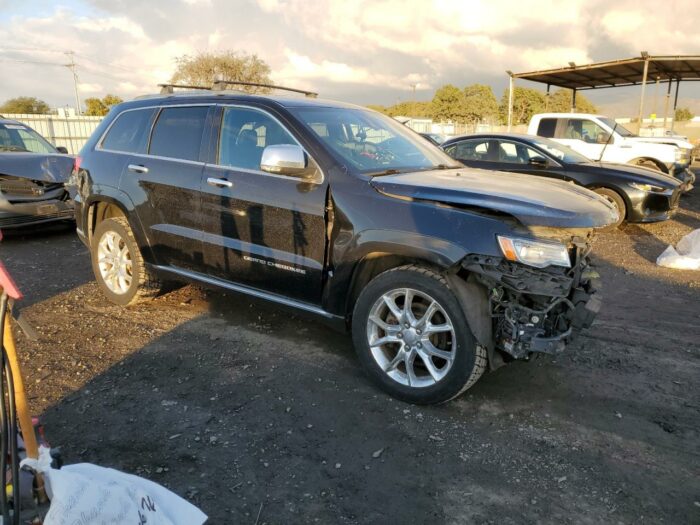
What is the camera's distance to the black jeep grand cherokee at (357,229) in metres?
A: 3.14

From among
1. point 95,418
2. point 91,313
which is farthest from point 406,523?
point 91,313

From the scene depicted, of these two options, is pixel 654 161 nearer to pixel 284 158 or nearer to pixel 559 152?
pixel 559 152

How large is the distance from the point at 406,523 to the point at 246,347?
221cm

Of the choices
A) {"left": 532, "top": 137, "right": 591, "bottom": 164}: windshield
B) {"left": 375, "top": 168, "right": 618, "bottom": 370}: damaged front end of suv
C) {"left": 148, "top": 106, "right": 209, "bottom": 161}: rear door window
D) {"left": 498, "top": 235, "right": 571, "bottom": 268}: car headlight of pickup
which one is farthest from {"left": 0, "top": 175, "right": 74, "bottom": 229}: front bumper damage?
{"left": 532, "top": 137, "right": 591, "bottom": 164}: windshield

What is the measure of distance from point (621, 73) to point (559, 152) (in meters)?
14.6

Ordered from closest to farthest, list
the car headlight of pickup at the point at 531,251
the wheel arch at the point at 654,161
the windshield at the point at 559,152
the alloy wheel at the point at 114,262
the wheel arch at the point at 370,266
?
the car headlight of pickup at the point at 531,251 → the wheel arch at the point at 370,266 → the alloy wheel at the point at 114,262 → the windshield at the point at 559,152 → the wheel arch at the point at 654,161

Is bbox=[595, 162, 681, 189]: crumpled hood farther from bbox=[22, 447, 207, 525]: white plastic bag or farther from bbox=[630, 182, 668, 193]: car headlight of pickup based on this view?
bbox=[22, 447, 207, 525]: white plastic bag

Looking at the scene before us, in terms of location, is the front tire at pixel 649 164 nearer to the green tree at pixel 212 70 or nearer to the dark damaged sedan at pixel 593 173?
the dark damaged sedan at pixel 593 173

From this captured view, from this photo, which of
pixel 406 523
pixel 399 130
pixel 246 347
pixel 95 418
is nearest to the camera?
pixel 406 523

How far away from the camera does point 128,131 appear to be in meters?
5.08

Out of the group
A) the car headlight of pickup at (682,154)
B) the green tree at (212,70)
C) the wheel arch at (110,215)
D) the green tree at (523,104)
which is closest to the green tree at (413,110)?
the green tree at (523,104)

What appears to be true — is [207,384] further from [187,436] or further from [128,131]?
[128,131]

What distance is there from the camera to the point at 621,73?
21.0 m

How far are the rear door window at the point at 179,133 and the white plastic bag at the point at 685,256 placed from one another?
5.79 meters
